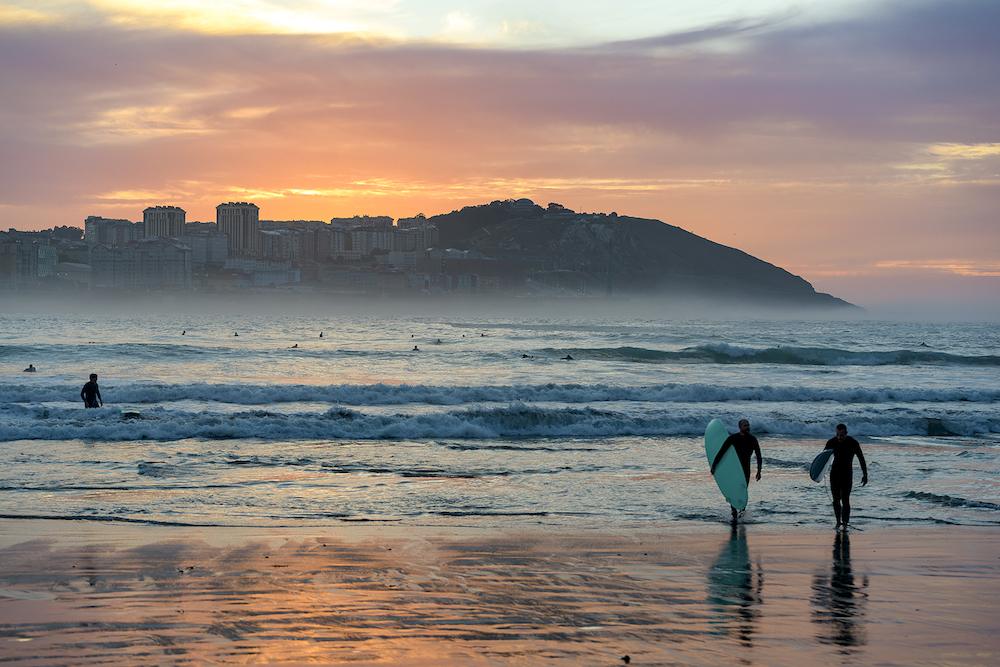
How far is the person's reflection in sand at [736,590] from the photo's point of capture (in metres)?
6.12

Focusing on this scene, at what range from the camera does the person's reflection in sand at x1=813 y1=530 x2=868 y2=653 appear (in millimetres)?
5891

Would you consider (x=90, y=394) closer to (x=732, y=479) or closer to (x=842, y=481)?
(x=732, y=479)

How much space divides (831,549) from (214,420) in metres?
14.4

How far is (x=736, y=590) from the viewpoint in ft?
23.3

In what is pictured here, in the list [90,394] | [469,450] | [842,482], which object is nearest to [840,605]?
[842,482]

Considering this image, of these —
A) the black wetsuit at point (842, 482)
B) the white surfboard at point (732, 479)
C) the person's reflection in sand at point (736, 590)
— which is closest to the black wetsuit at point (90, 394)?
the white surfboard at point (732, 479)

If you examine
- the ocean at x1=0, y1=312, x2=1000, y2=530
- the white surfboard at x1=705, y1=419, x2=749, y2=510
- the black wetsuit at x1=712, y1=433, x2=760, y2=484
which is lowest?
the ocean at x1=0, y1=312, x2=1000, y2=530

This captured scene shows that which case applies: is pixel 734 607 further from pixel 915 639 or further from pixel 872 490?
pixel 872 490

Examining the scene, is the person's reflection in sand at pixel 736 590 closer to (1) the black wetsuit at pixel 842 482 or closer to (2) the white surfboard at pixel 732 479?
(2) the white surfboard at pixel 732 479

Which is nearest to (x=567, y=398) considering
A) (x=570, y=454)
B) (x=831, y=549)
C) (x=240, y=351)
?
(x=570, y=454)

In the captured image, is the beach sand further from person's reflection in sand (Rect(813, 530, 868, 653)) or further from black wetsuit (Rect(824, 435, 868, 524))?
black wetsuit (Rect(824, 435, 868, 524))

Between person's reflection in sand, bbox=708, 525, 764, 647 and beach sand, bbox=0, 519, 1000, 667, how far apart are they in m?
0.03

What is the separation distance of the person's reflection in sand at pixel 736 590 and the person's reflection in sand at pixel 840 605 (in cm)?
52

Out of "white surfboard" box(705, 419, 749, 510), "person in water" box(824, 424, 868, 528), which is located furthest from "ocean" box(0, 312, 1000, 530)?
"white surfboard" box(705, 419, 749, 510)
